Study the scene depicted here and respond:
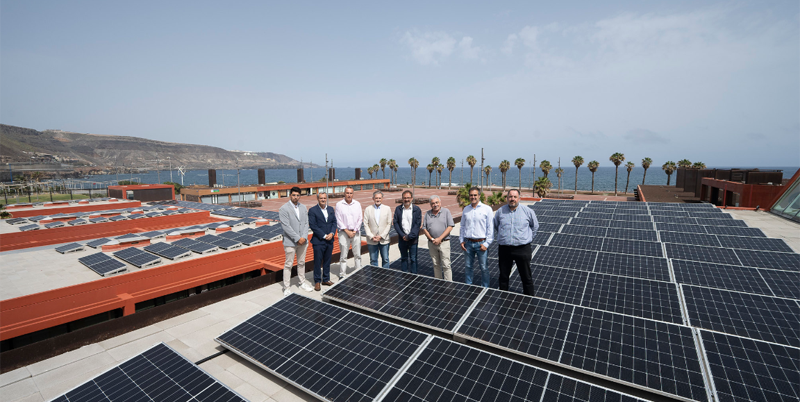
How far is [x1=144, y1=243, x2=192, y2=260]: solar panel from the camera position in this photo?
999 centimetres

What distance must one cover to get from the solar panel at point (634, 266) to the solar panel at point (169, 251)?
11.6 meters

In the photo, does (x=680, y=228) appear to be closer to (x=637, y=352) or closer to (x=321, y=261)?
(x=637, y=352)

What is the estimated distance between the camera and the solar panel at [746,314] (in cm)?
461

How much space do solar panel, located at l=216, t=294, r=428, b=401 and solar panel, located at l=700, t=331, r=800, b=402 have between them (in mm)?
3161

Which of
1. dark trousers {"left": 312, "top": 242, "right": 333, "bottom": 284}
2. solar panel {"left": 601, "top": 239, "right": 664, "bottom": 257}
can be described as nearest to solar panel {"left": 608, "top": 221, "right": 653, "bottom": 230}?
solar panel {"left": 601, "top": 239, "right": 664, "bottom": 257}

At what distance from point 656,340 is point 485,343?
6.75 ft

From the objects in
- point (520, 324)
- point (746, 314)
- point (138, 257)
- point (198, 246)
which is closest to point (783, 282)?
point (746, 314)

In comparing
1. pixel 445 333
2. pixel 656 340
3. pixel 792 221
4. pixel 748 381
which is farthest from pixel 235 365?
pixel 792 221

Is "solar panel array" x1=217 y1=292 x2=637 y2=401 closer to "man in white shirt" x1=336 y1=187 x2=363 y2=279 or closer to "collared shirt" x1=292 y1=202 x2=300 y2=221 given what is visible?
"collared shirt" x1=292 y1=202 x2=300 y2=221

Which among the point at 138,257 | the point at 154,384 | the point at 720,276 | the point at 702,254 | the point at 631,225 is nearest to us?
the point at 154,384

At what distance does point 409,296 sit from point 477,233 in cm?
210

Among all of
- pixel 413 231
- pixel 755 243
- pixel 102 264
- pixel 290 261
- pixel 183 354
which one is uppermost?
pixel 413 231

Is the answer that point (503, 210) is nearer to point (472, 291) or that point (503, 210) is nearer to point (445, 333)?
point (472, 291)

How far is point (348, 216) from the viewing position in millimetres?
8125
